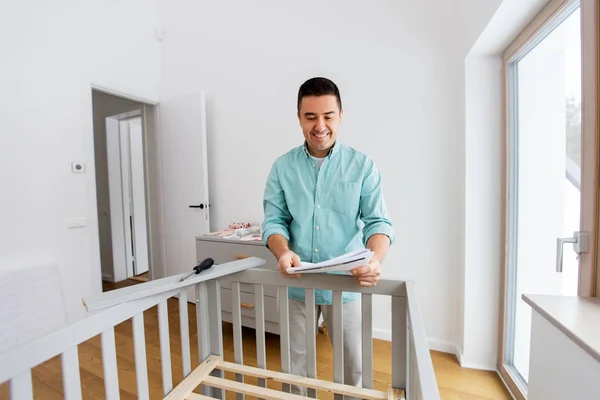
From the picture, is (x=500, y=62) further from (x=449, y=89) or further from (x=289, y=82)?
(x=289, y=82)

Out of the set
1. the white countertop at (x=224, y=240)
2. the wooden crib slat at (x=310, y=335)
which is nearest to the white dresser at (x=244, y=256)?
the white countertop at (x=224, y=240)

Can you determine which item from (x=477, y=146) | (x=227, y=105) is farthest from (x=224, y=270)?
(x=227, y=105)

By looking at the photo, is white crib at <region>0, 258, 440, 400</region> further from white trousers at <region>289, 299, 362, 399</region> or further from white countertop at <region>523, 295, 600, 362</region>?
white countertop at <region>523, 295, 600, 362</region>

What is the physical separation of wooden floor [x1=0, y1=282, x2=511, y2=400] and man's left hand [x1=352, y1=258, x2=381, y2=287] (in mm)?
1063

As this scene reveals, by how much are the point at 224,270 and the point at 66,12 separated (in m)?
2.52

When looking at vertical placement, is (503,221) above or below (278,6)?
below

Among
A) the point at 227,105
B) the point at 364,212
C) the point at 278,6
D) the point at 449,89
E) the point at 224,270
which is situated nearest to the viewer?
the point at 224,270

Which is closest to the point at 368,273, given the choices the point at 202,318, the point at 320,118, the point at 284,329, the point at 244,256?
the point at 284,329

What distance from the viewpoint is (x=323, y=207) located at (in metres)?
1.00

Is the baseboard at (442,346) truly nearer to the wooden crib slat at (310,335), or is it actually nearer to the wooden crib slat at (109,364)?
the wooden crib slat at (310,335)

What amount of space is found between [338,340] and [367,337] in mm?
91

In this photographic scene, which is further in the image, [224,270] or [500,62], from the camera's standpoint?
[500,62]

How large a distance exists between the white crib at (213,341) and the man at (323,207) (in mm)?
114

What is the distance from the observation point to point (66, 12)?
85.0 inches
